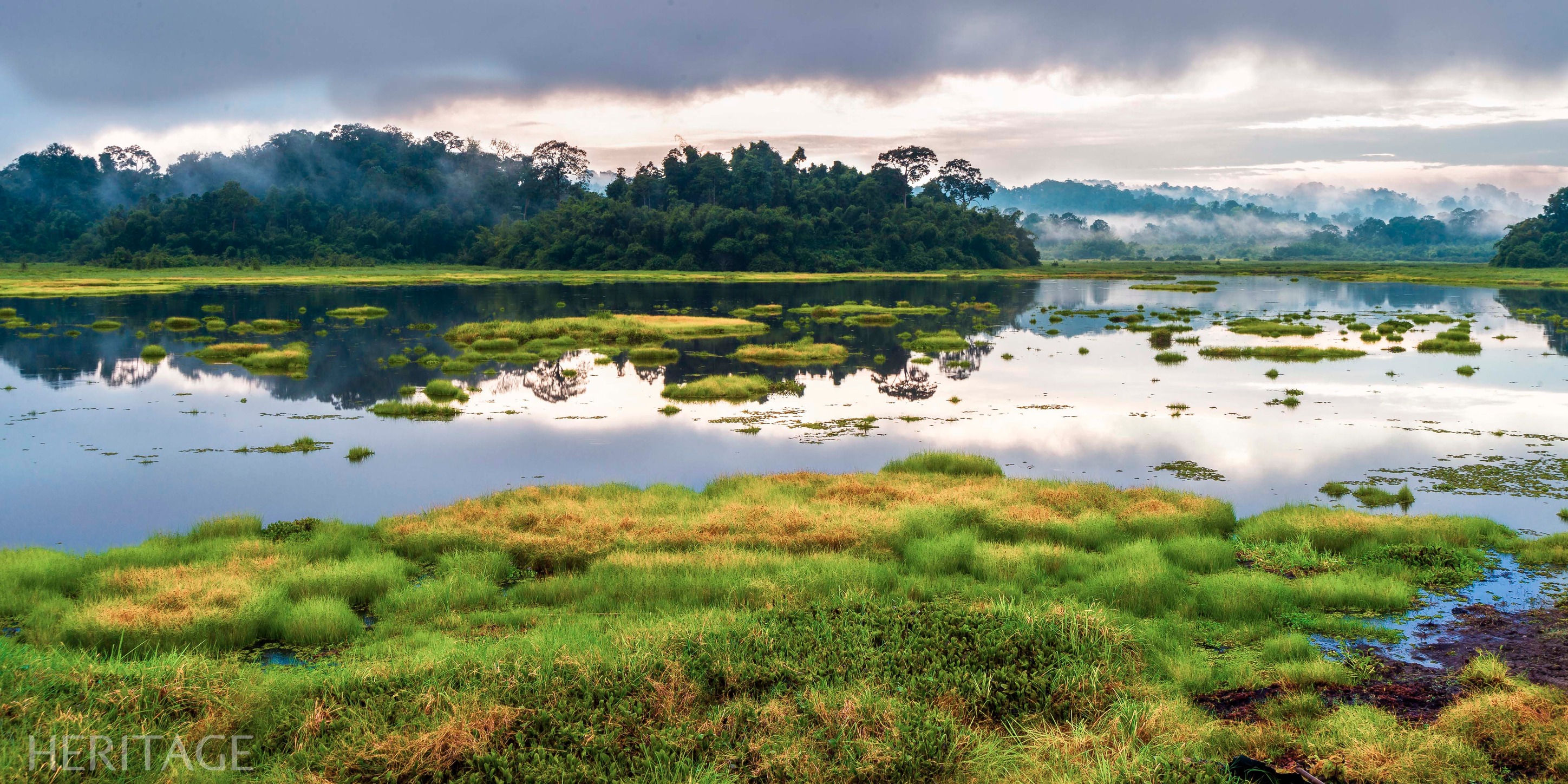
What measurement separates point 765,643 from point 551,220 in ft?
487

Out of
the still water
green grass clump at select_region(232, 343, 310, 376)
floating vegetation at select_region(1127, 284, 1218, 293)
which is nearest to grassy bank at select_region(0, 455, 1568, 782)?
the still water

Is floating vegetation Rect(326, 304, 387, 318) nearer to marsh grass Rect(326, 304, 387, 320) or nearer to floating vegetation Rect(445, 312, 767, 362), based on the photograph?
marsh grass Rect(326, 304, 387, 320)

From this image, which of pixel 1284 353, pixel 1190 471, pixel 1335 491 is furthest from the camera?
pixel 1284 353

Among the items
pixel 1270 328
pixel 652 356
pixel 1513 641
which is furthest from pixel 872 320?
pixel 1513 641

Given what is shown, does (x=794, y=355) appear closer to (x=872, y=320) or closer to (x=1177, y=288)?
(x=872, y=320)

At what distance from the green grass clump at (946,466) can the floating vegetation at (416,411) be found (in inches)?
618

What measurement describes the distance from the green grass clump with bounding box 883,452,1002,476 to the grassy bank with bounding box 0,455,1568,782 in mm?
3950

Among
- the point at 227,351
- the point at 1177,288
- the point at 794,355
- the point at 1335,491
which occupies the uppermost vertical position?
the point at 1177,288

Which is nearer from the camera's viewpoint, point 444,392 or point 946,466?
point 946,466

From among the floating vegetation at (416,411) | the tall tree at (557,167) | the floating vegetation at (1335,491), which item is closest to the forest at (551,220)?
the tall tree at (557,167)

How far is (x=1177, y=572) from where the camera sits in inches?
554

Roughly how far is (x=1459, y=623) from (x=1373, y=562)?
259 centimetres

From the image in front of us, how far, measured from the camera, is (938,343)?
52125 mm

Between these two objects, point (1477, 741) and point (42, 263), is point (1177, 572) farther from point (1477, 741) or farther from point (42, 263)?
point (42, 263)
